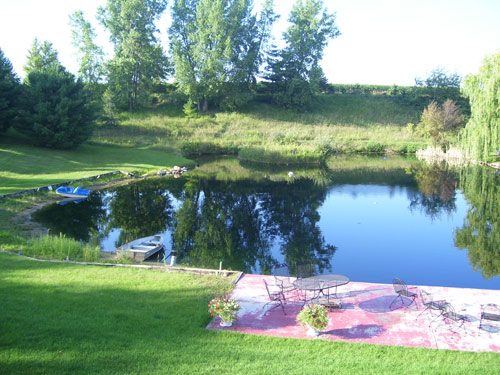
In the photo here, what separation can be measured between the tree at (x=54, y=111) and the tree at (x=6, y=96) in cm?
86

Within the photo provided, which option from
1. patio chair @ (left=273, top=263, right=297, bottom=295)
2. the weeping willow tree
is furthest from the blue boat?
the weeping willow tree

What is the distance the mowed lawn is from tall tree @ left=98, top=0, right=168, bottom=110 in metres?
16.2

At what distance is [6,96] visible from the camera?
35.1 m

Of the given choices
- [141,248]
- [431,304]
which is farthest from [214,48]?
[431,304]

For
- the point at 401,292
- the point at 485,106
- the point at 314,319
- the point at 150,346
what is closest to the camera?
the point at 150,346

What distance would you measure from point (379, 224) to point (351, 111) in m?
48.4

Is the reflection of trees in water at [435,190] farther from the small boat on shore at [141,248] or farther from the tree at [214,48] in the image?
the tree at [214,48]

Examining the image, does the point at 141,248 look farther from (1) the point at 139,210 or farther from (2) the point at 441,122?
(2) the point at 441,122

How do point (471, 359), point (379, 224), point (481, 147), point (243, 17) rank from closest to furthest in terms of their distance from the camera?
point (471, 359) < point (379, 224) < point (481, 147) < point (243, 17)

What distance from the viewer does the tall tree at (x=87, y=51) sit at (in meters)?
53.5

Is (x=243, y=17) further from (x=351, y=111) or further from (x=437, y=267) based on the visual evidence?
(x=437, y=267)

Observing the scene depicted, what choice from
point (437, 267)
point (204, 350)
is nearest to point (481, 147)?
point (437, 267)

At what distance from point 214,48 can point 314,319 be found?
56588 millimetres

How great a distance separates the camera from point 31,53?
49344 millimetres
